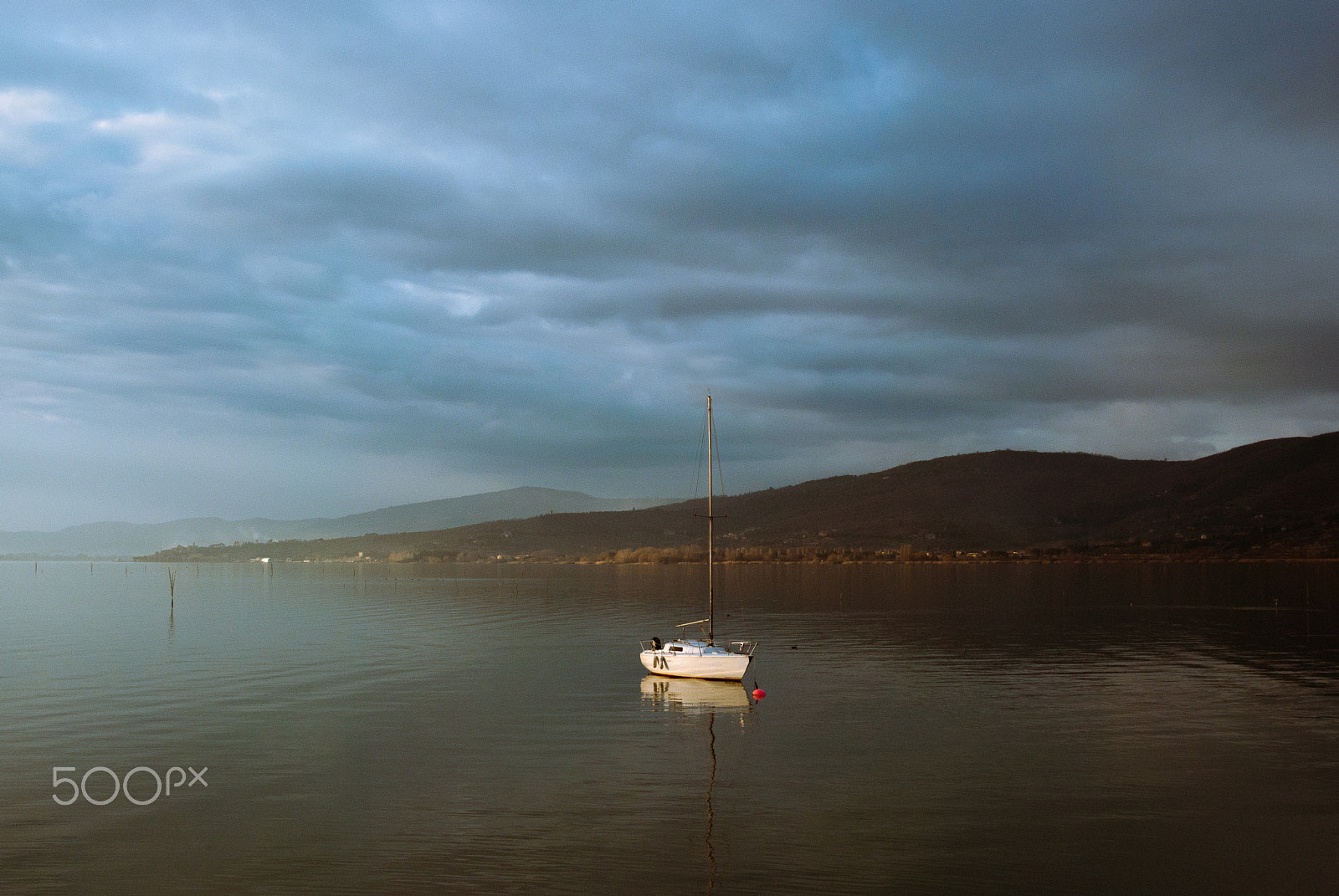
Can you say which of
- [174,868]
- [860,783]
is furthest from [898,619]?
[174,868]

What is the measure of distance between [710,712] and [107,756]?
22.3 metres

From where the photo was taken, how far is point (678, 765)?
3206 centimetres

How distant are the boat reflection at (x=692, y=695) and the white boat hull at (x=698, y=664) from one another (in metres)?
0.53

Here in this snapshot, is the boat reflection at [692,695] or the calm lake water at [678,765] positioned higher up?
the calm lake water at [678,765]

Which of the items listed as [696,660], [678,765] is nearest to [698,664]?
[696,660]

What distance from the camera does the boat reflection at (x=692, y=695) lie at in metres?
43.6

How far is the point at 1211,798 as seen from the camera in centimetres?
2734

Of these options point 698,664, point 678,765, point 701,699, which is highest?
point 698,664

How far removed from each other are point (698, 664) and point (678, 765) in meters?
18.3

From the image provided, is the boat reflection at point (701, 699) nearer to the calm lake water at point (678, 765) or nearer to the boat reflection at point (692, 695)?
the boat reflection at point (692, 695)

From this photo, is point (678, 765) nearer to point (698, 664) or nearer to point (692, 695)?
point (692, 695)

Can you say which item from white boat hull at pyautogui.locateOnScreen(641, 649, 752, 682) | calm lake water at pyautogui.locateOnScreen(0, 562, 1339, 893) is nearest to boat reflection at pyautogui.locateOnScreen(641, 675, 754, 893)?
calm lake water at pyautogui.locateOnScreen(0, 562, 1339, 893)

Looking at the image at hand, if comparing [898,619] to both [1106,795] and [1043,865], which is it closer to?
[1106,795]

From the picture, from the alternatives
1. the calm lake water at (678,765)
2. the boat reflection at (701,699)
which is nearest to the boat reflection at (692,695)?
the boat reflection at (701,699)
